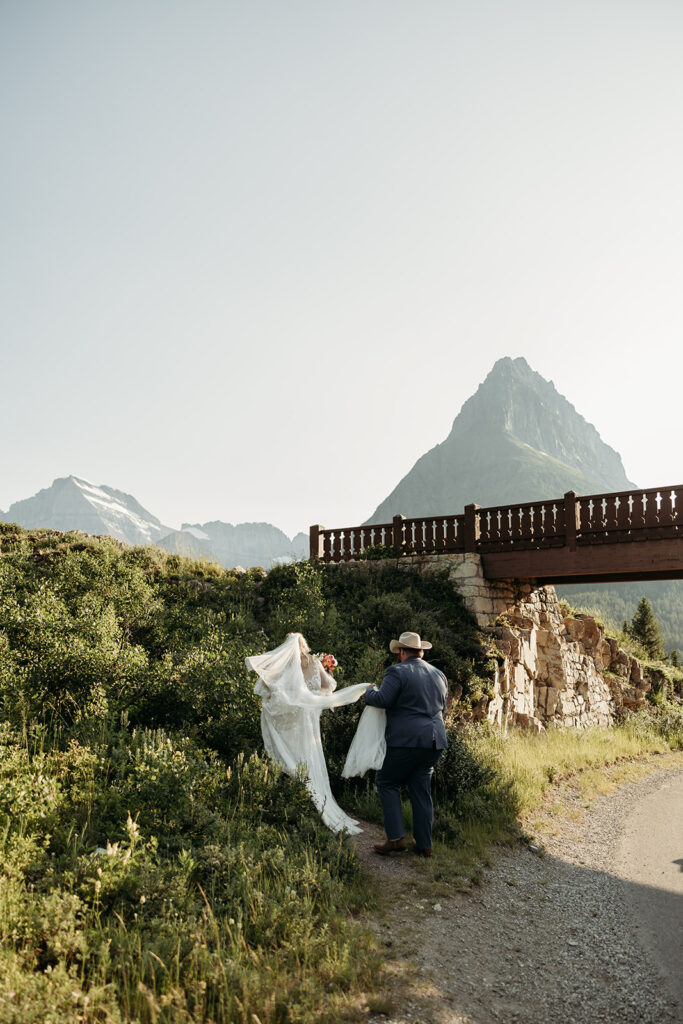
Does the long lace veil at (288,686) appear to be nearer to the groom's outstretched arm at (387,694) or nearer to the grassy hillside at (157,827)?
the groom's outstretched arm at (387,694)

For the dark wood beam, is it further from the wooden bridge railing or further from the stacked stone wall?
the stacked stone wall

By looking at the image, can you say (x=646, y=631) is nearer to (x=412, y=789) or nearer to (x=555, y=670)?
(x=555, y=670)

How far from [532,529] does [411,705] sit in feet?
35.1

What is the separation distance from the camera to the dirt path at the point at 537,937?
4203mm

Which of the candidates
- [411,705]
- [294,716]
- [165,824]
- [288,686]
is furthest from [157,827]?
[411,705]

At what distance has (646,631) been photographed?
34344 millimetres

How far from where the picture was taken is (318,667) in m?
8.38

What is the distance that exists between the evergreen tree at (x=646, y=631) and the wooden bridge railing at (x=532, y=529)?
63.3ft

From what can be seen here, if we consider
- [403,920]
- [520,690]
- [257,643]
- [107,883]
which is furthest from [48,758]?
[520,690]

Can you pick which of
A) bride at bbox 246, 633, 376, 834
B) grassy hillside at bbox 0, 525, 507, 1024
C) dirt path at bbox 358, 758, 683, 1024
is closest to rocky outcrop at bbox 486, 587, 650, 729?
grassy hillside at bbox 0, 525, 507, 1024

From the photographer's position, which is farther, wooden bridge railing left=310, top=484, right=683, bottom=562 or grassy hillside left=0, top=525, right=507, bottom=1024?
wooden bridge railing left=310, top=484, right=683, bottom=562

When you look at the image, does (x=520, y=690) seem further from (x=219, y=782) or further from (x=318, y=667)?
(x=219, y=782)

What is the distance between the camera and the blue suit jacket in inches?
265

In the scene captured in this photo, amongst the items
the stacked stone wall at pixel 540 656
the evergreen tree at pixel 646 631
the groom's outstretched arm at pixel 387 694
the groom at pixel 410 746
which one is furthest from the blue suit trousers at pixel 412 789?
the evergreen tree at pixel 646 631
